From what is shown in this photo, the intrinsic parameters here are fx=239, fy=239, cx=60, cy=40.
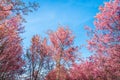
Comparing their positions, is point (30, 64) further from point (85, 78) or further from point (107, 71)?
point (107, 71)

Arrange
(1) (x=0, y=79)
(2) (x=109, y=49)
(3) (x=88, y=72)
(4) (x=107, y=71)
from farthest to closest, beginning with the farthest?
(3) (x=88, y=72), (1) (x=0, y=79), (4) (x=107, y=71), (2) (x=109, y=49)

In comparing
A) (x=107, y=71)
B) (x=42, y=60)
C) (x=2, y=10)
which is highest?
(x=42, y=60)

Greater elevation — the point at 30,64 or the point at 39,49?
the point at 39,49

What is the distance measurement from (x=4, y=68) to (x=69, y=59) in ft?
20.6

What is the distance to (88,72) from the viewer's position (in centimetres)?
2053

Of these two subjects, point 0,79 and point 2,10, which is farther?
point 0,79

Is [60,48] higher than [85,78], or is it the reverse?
[60,48]

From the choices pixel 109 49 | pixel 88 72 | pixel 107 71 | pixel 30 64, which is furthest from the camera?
pixel 30 64

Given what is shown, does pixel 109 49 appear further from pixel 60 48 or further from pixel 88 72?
pixel 60 48

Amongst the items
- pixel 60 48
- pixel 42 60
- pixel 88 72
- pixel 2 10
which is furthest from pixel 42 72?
pixel 2 10

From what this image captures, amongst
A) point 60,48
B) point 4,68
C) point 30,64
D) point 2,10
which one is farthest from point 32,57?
point 2,10

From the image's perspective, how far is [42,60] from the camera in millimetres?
24453

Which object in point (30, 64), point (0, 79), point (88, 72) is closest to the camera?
point (0, 79)

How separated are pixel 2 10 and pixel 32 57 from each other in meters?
15.7
